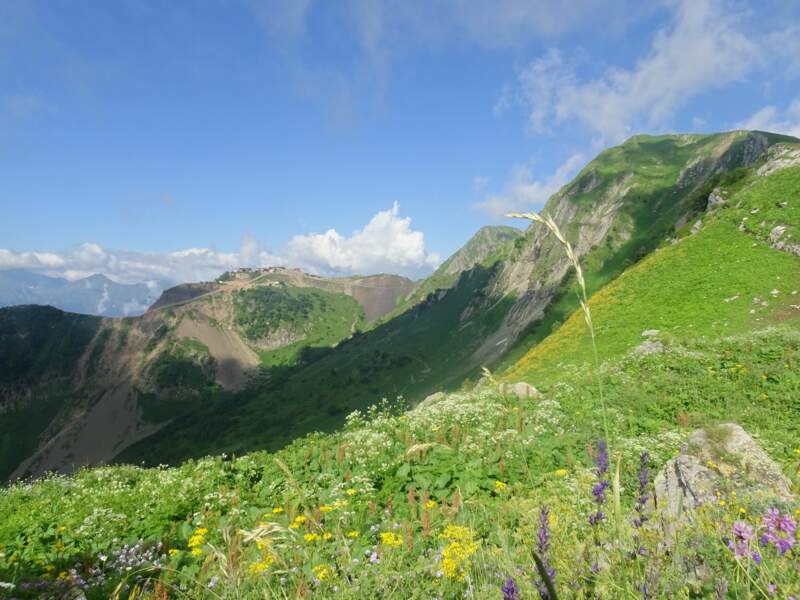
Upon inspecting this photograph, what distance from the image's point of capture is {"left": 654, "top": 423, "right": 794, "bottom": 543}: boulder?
5941 millimetres

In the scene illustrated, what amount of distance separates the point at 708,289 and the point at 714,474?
29503mm

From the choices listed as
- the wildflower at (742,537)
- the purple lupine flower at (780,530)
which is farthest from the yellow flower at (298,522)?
the purple lupine flower at (780,530)

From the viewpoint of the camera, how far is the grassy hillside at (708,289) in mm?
28078

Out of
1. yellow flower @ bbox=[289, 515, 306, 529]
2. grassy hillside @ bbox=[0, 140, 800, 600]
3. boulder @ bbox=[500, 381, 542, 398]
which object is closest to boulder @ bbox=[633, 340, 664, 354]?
grassy hillside @ bbox=[0, 140, 800, 600]

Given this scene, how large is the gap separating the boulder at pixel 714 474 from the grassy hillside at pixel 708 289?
60.9ft

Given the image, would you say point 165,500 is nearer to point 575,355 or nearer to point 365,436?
point 365,436

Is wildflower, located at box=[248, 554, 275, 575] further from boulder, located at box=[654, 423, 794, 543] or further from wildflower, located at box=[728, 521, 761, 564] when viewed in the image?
boulder, located at box=[654, 423, 794, 543]

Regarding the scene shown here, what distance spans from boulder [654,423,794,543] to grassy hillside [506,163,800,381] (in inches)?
731

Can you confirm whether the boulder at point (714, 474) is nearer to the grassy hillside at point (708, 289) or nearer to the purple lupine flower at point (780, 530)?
the purple lupine flower at point (780, 530)

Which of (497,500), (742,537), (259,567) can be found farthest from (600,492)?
(497,500)

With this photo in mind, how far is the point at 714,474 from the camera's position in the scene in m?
7.30

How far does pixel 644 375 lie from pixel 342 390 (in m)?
172

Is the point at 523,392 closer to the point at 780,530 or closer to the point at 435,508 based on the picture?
the point at 435,508

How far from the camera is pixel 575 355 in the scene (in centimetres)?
3162
